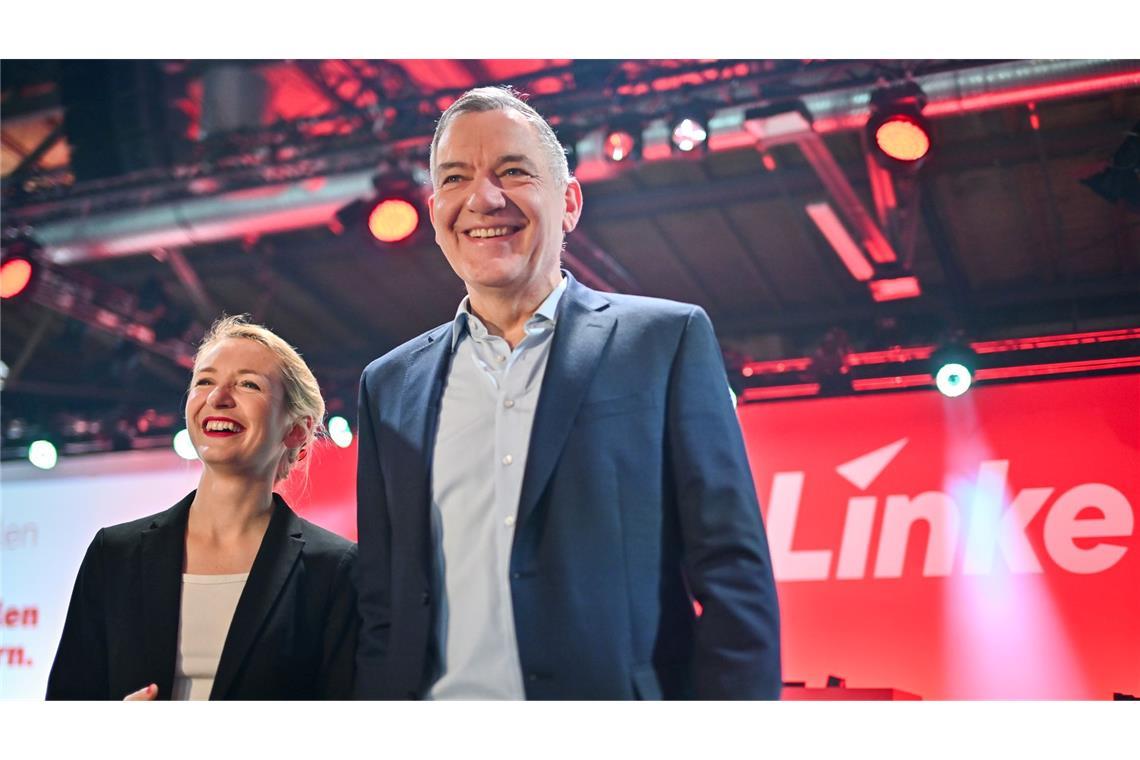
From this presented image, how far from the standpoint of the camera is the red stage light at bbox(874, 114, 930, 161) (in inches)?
160

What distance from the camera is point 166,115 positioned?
201 inches

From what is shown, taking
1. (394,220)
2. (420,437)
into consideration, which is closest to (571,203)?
(420,437)

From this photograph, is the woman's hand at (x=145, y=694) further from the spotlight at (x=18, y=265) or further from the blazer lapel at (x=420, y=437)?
the spotlight at (x=18, y=265)

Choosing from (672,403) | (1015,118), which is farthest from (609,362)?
(1015,118)

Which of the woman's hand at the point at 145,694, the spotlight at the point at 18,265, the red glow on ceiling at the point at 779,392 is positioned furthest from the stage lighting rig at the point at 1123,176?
the spotlight at the point at 18,265

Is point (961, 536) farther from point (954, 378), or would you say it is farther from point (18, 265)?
point (18, 265)

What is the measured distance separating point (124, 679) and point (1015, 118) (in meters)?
3.99

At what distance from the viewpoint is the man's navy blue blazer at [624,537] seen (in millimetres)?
1987

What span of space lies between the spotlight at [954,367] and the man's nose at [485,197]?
321 centimetres

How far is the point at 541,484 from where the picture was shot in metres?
2.13

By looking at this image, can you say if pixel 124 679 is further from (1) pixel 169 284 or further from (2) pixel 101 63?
(2) pixel 101 63

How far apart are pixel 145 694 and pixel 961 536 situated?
3665 millimetres

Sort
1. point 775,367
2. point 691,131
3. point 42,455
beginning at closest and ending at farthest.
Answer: point 691,131
point 775,367
point 42,455

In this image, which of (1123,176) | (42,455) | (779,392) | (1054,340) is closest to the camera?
(1123,176)
